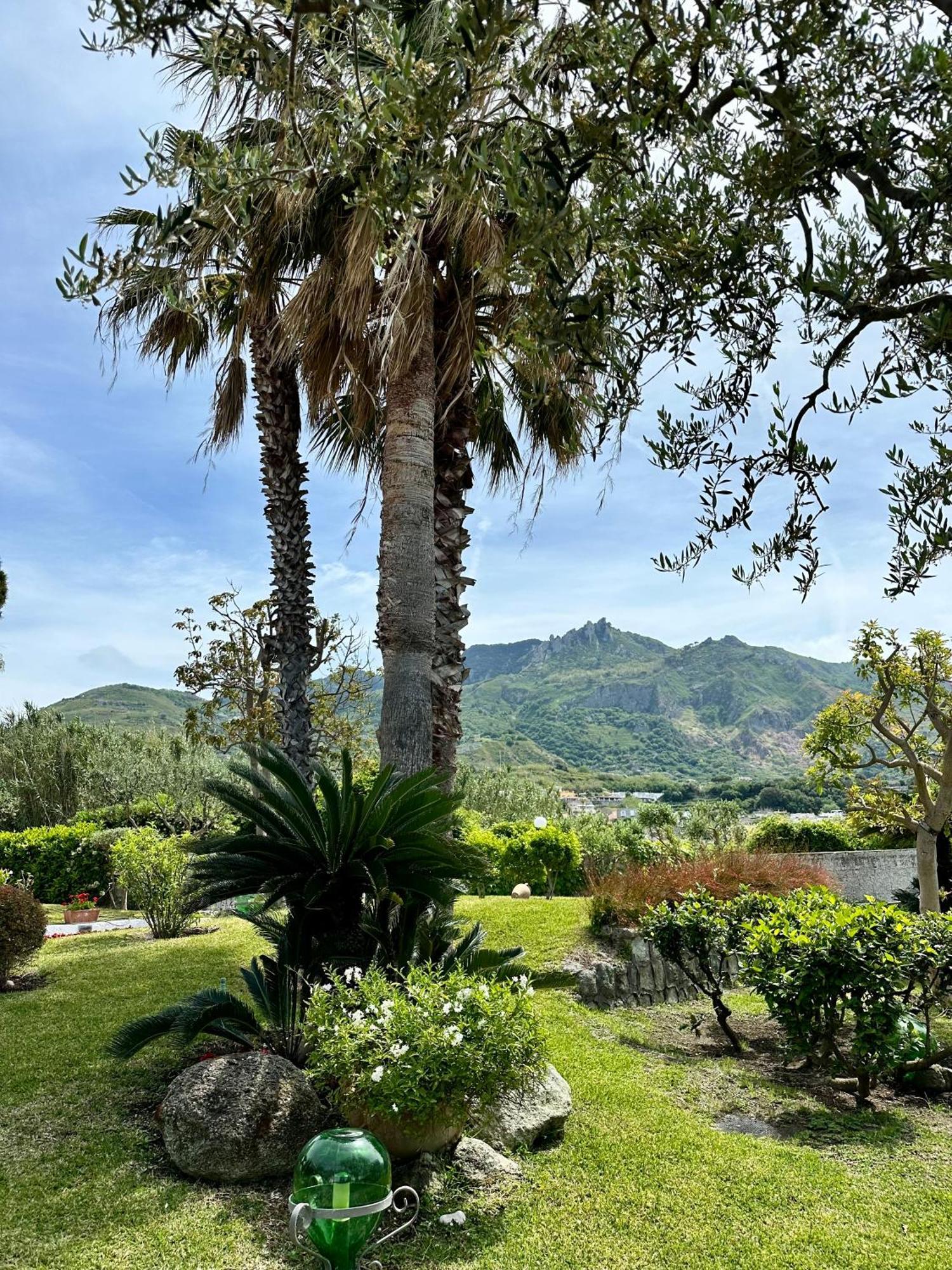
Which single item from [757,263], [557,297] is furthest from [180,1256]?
[757,263]

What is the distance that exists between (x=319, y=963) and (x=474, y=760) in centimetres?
8085

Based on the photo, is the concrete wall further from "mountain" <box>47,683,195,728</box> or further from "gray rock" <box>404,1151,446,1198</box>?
"mountain" <box>47,683,195,728</box>

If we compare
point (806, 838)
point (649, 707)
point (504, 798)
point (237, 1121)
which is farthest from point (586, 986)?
point (649, 707)

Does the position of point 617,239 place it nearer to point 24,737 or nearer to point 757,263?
point 757,263

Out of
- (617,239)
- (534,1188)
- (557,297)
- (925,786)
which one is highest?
(617,239)

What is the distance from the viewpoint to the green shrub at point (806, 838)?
64.9 feet

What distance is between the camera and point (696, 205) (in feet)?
9.41

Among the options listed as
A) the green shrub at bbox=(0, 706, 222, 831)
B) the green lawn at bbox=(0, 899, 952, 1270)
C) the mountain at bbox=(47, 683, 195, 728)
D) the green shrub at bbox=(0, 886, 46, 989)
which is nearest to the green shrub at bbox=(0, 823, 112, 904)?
the green shrub at bbox=(0, 706, 222, 831)

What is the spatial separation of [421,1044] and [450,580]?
14.4 ft

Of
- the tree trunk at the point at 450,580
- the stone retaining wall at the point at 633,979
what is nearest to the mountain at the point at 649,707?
the stone retaining wall at the point at 633,979

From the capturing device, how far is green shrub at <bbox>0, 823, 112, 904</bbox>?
1650 cm

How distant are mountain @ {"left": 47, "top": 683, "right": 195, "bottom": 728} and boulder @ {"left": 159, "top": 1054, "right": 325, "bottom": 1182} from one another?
70664mm

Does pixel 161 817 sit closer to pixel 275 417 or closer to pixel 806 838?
pixel 275 417

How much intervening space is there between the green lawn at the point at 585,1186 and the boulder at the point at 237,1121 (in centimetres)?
11
